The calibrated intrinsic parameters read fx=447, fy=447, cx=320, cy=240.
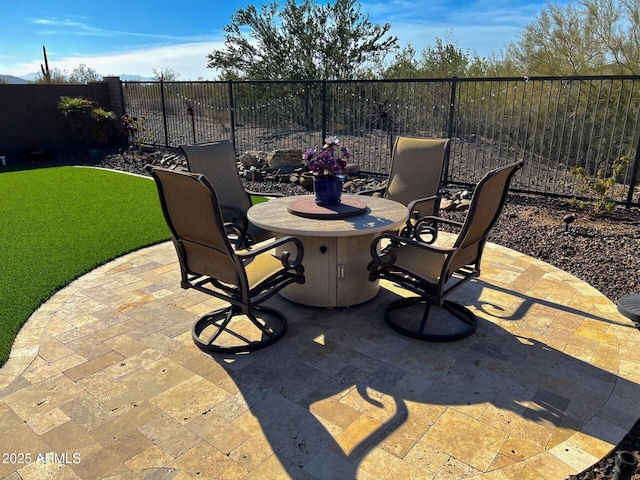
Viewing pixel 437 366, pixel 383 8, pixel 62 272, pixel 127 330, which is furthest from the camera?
pixel 383 8

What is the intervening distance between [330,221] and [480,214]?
1047 mm

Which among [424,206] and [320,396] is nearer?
[320,396]

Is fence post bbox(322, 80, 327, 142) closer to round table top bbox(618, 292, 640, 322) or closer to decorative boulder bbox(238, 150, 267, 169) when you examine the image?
decorative boulder bbox(238, 150, 267, 169)

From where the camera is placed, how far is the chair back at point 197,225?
2436mm

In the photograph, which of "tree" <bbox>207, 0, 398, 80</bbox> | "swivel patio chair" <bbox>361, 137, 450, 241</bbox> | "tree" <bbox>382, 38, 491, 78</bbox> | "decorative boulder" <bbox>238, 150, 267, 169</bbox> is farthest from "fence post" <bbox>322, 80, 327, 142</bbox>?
"tree" <bbox>207, 0, 398, 80</bbox>

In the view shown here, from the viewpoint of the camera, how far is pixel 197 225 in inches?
102

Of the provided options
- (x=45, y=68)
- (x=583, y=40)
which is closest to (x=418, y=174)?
(x=583, y=40)

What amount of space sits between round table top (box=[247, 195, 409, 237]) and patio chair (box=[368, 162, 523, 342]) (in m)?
0.18

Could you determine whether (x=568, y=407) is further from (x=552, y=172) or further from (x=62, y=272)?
(x=552, y=172)

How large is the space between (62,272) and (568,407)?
4.05 metres

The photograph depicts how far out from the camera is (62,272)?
4.05 metres

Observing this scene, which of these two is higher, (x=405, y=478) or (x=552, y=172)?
(x=552, y=172)

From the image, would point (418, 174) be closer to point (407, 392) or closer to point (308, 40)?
point (407, 392)

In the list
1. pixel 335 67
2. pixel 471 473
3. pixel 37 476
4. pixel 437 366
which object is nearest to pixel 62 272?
pixel 37 476
